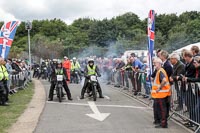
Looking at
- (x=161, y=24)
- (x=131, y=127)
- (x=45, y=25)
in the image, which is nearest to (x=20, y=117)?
(x=131, y=127)

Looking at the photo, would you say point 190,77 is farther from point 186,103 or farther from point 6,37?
point 6,37

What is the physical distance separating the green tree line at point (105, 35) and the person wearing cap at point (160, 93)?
157ft

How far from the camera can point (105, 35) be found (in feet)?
260

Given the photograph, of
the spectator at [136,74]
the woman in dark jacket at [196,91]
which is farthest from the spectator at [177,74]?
the spectator at [136,74]

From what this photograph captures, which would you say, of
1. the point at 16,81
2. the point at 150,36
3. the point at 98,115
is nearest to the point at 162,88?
the point at 98,115

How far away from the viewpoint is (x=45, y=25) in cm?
9650

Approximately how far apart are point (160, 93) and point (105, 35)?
230ft

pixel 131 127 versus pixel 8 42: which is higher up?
pixel 8 42

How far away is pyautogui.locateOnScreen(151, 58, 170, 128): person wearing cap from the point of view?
9503 millimetres

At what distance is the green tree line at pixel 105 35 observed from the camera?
206 feet

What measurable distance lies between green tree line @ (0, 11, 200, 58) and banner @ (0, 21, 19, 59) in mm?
41362

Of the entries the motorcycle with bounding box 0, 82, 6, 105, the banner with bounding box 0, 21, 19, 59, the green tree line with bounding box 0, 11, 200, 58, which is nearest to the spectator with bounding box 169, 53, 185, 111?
the motorcycle with bounding box 0, 82, 6, 105

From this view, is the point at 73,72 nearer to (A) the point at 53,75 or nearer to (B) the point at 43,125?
(A) the point at 53,75

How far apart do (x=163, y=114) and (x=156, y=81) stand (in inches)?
34.2
